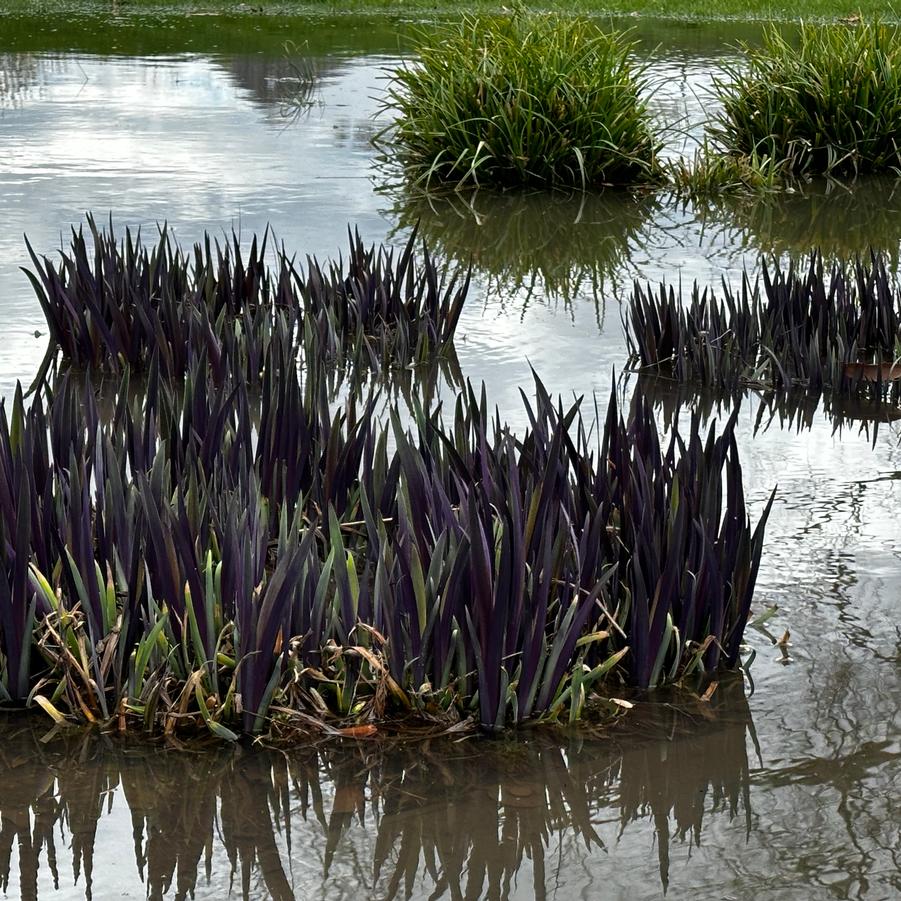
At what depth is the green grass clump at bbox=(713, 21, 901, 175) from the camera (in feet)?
31.9

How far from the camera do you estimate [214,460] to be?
10.9 ft

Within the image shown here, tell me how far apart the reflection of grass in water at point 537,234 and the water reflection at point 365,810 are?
3996mm

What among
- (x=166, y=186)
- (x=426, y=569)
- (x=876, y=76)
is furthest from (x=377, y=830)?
(x=876, y=76)

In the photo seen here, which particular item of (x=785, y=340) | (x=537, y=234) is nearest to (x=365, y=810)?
(x=785, y=340)

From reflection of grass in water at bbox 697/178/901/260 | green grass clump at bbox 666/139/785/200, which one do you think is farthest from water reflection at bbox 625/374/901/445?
green grass clump at bbox 666/139/785/200

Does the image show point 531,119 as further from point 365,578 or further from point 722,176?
point 365,578

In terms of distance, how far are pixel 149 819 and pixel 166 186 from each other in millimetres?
6569

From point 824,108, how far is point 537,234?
2.94 meters

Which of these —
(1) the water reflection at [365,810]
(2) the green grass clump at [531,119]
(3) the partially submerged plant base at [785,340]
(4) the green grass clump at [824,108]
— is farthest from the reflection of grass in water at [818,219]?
(1) the water reflection at [365,810]

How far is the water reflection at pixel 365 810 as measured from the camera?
2330 mm

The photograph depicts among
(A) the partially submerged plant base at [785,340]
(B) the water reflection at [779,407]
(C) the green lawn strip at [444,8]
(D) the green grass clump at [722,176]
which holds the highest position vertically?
(C) the green lawn strip at [444,8]

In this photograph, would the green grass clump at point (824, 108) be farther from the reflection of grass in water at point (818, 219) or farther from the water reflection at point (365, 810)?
the water reflection at point (365, 810)

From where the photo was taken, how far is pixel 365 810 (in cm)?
253

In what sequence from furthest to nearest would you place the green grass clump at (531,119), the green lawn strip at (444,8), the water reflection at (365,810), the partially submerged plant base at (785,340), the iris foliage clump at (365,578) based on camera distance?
1. the green lawn strip at (444,8)
2. the green grass clump at (531,119)
3. the partially submerged plant base at (785,340)
4. the iris foliage clump at (365,578)
5. the water reflection at (365,810)
